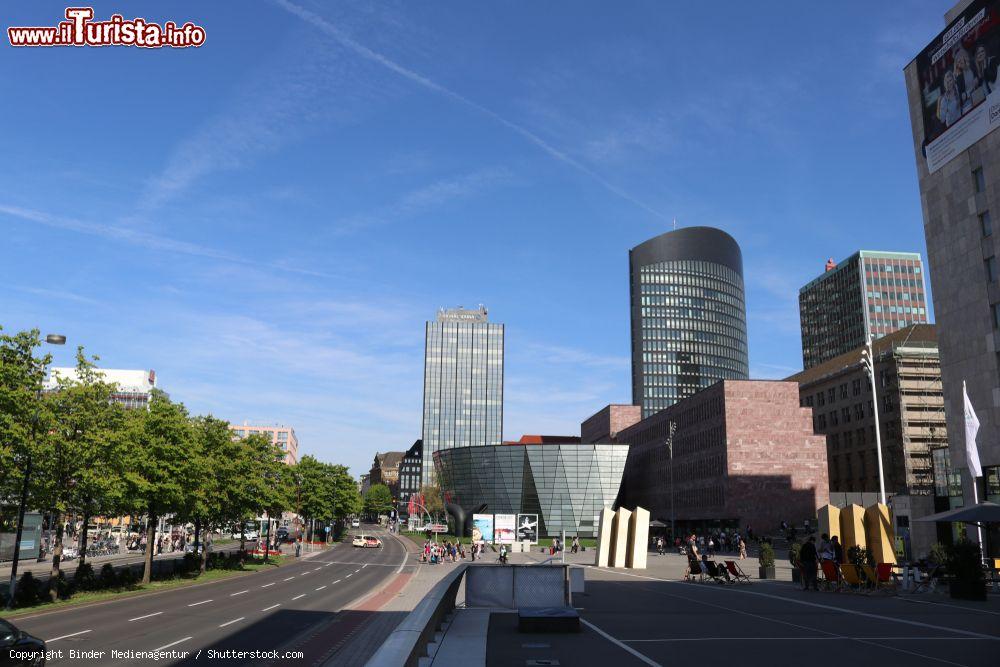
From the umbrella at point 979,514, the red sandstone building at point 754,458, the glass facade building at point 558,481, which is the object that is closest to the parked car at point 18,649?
the umbrella at point 979,514

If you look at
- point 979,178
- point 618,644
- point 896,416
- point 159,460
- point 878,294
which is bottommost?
point 618,644

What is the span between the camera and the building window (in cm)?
5431

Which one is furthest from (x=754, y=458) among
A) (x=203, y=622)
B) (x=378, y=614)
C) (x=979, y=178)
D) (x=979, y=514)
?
(x=203, y=622)

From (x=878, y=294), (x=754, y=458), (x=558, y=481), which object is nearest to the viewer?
(x=754, y=458)

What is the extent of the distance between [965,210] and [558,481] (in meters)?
81.7

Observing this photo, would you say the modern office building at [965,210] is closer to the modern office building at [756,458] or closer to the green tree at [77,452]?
the modern office building at [756,458]

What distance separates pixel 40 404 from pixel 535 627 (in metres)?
26.5

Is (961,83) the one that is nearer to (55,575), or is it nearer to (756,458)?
(756,458)

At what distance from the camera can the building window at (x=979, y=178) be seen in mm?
54306

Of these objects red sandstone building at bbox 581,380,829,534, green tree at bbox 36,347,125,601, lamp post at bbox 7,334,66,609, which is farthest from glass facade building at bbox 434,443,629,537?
lamp post at bbox 7,334,66,609

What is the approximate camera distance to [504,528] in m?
63.1

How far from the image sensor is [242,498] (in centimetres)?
5316

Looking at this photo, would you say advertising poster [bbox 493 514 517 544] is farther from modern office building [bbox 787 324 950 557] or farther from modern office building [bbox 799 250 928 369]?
modern office building [bbox 799 250 928 369]

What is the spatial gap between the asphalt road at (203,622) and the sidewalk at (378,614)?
73 cm
